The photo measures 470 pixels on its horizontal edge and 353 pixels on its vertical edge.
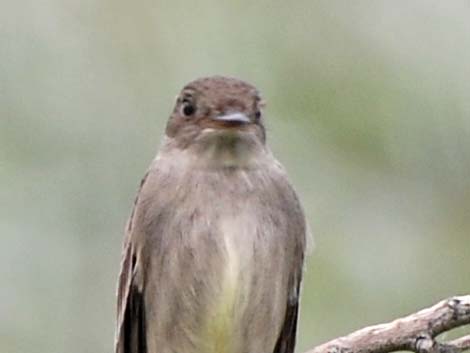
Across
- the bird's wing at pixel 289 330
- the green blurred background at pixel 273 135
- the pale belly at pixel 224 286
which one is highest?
the green blurred background at pixel 273 135

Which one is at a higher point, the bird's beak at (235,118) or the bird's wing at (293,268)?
the bird's beak at (235,118)

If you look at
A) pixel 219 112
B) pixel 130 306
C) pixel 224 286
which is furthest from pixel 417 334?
pixel 130 306

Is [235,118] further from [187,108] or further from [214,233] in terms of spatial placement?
[214,233]

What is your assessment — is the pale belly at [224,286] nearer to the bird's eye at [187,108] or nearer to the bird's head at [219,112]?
the bird's head at [219,112]

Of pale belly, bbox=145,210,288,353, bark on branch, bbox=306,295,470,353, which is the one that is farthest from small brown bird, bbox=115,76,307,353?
bark on branch, bbox=306,295,470,353

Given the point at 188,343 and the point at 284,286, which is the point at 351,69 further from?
the point at 188,343

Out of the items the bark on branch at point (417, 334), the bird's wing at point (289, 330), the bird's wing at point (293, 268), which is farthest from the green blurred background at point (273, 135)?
the bird's wing at point (289, 330)
